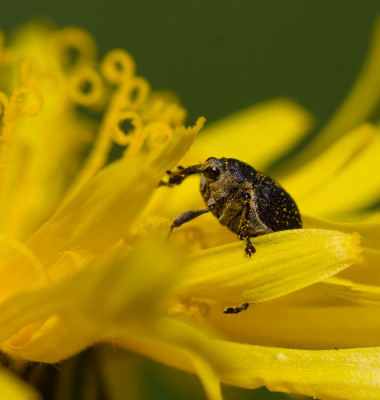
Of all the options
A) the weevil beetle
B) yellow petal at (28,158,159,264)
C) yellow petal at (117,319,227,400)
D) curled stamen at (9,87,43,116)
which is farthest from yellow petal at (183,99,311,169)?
yellow petal at (117,319,227,400)

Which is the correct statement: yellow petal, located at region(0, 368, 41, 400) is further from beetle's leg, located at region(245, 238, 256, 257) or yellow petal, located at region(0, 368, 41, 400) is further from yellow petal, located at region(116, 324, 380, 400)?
beetle's leg, located at region(245, 238, 256, 257)

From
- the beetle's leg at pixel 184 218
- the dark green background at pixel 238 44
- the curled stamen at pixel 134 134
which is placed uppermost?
the dark green background at pixel 238 44

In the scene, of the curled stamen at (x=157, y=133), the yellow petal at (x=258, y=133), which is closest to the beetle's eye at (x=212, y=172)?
the curled stamen at (x=157, y=133)

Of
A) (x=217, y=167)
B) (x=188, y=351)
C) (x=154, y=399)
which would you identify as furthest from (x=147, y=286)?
(x=154, y=399)

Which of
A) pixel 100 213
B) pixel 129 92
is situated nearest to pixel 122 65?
pixel 129 92

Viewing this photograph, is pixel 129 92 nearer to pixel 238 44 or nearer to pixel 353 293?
pixel 353 293

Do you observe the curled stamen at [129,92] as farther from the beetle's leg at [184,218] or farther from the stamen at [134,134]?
the beetle's leg at [184,218]

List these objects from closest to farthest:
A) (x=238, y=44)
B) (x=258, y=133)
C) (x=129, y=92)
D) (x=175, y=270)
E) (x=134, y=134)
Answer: (x=175, y=270), (x=134, y=134), (x=129, y=92), (x=258, y=133), (x=238, y=44)
